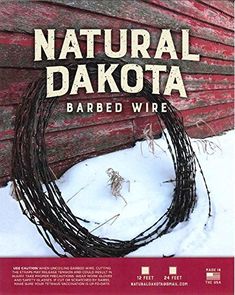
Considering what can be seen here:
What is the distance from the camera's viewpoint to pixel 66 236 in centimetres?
117

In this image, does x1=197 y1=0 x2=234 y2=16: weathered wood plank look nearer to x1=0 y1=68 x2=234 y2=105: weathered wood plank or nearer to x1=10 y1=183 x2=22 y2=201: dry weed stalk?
x1=0 y1=68 x2=234 y2=105: weathered wood plank

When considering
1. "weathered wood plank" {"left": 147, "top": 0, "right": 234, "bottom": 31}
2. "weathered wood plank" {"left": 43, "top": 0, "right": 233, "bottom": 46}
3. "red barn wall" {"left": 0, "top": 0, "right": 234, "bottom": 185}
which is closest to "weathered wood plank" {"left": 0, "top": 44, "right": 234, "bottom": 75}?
"red barn wall" {"left": 0, "top": 0, "right": 234, "bottom": 185}

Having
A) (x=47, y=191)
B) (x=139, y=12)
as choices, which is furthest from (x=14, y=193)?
(x=139, y=12)

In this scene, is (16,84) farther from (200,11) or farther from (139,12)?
(200,11)

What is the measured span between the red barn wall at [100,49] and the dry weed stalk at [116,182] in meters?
0.15

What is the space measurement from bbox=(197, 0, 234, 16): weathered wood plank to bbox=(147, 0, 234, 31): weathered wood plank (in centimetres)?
1

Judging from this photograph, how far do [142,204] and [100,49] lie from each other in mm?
454

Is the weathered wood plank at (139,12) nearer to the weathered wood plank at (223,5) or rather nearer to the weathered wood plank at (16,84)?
the weathered wood plank at (223,5)

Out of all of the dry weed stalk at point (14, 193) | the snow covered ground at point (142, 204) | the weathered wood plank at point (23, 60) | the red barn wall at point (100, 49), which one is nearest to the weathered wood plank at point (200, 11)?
the red barn wall at point (100, 49)

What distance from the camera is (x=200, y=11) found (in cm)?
152

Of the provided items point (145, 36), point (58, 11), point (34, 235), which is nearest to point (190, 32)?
point (145, 36)

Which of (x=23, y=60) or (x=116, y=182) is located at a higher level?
(x=23, y=60)

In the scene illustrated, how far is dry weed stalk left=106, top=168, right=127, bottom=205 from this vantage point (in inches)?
51.6

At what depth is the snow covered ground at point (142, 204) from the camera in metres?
1.21
